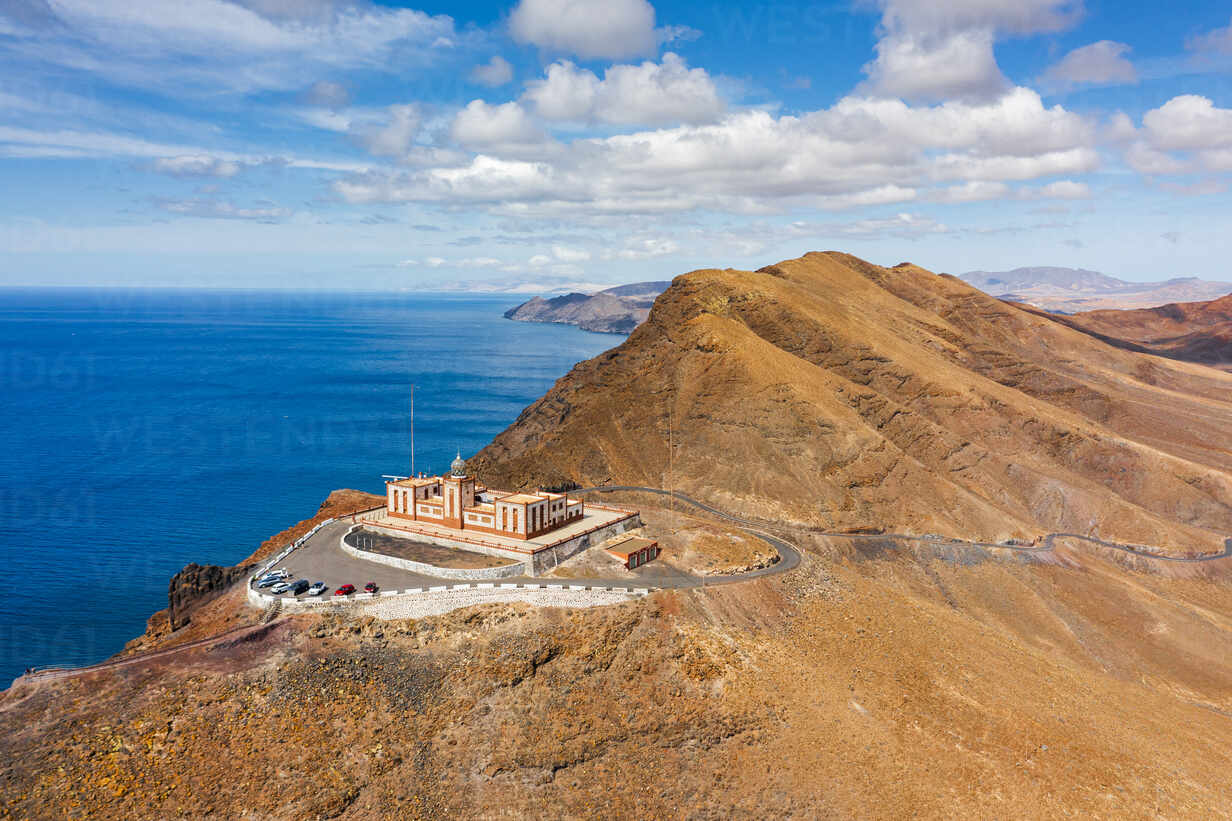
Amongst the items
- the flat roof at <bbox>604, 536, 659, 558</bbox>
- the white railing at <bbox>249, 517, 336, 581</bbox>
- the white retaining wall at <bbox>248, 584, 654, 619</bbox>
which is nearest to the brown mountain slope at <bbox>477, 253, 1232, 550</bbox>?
the flat roof at <bbox>604, 536, 659, 558</bbox>

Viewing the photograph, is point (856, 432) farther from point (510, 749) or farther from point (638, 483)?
point (510, 749)

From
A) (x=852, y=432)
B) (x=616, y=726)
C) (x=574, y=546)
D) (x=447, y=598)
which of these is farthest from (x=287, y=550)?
(x=852, y=432)

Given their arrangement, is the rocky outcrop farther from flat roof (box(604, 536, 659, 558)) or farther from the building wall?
flat roof (box(604, 536, 659, 558))

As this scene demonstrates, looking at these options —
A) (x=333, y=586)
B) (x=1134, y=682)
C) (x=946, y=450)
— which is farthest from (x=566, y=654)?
(x=946, y=450)

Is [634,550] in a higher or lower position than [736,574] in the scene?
higher

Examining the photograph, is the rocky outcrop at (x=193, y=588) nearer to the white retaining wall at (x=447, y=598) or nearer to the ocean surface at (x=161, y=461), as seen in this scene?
the white retaining wall at (x=447, y=598)

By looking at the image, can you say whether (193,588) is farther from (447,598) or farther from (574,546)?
(574,546)

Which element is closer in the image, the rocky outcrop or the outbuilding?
the rocky outcrop
